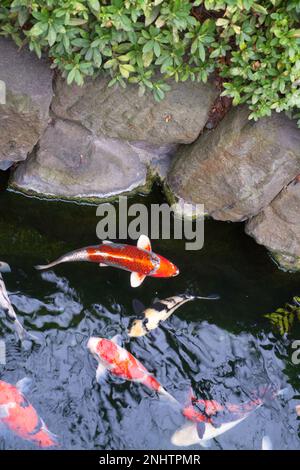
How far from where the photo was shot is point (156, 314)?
605 cm

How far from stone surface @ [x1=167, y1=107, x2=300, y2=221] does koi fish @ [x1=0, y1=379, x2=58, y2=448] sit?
3.42 metres

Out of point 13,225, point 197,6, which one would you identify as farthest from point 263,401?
point 197,6

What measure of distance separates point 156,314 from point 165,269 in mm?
654

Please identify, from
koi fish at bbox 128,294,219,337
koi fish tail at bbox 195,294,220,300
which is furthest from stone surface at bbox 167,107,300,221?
koi fish at bbox 128,294,219,337

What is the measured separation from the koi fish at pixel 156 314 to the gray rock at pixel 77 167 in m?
1.81

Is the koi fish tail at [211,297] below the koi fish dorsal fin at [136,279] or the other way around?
the other way around

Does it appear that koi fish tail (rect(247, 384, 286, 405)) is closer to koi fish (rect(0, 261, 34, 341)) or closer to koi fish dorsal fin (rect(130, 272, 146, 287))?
koi fish dorsal fin (rect(130, 272, 146, 287))

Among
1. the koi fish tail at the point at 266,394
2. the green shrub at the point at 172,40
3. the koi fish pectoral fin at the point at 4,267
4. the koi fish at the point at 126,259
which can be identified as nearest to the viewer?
the green shrub at the point at 172,40

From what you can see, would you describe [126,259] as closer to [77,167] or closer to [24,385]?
[77,167]

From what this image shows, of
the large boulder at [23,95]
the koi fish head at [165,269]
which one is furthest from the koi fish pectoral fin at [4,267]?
the koi fish head at [165,269]

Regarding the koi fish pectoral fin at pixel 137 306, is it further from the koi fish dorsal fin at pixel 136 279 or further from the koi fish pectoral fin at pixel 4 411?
the koi fish pectoral fin at pixel 4 411

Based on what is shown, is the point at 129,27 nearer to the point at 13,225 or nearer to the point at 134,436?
the point at 13,225

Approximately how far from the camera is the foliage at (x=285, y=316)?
6.29 m

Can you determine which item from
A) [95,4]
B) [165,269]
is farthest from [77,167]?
[95,4]
